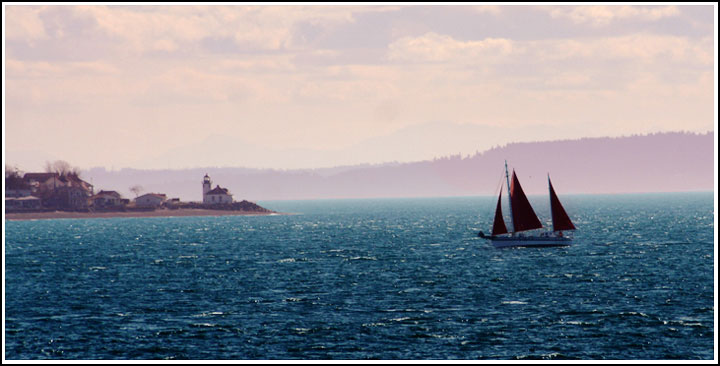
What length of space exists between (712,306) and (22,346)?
46357 mm

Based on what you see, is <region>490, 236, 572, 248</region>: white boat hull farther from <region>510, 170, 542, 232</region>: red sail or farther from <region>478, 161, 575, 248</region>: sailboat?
<region>510, 170, 542, 232</region>: red sail

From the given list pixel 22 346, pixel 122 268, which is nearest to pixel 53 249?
pixel 122 268

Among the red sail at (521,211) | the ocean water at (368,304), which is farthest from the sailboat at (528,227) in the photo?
the ocean water at (368,304)

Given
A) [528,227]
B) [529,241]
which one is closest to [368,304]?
[528,227]

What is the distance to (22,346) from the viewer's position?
52.7 m

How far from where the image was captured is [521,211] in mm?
112000

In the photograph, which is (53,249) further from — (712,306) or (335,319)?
(712,306)

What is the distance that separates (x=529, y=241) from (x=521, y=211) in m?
5.35

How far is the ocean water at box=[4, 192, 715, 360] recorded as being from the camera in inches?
2002

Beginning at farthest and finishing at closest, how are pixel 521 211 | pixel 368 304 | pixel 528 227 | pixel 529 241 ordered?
pixel 529 241
pixel 528 227
pixel 521 211
pixel 368 304

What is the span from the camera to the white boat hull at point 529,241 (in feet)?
377

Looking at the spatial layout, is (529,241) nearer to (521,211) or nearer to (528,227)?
(528,227)

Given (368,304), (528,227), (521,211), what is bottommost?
(368,304)

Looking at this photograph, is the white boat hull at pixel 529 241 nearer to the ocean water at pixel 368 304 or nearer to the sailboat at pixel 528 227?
the sailboat at pixel 528 227
